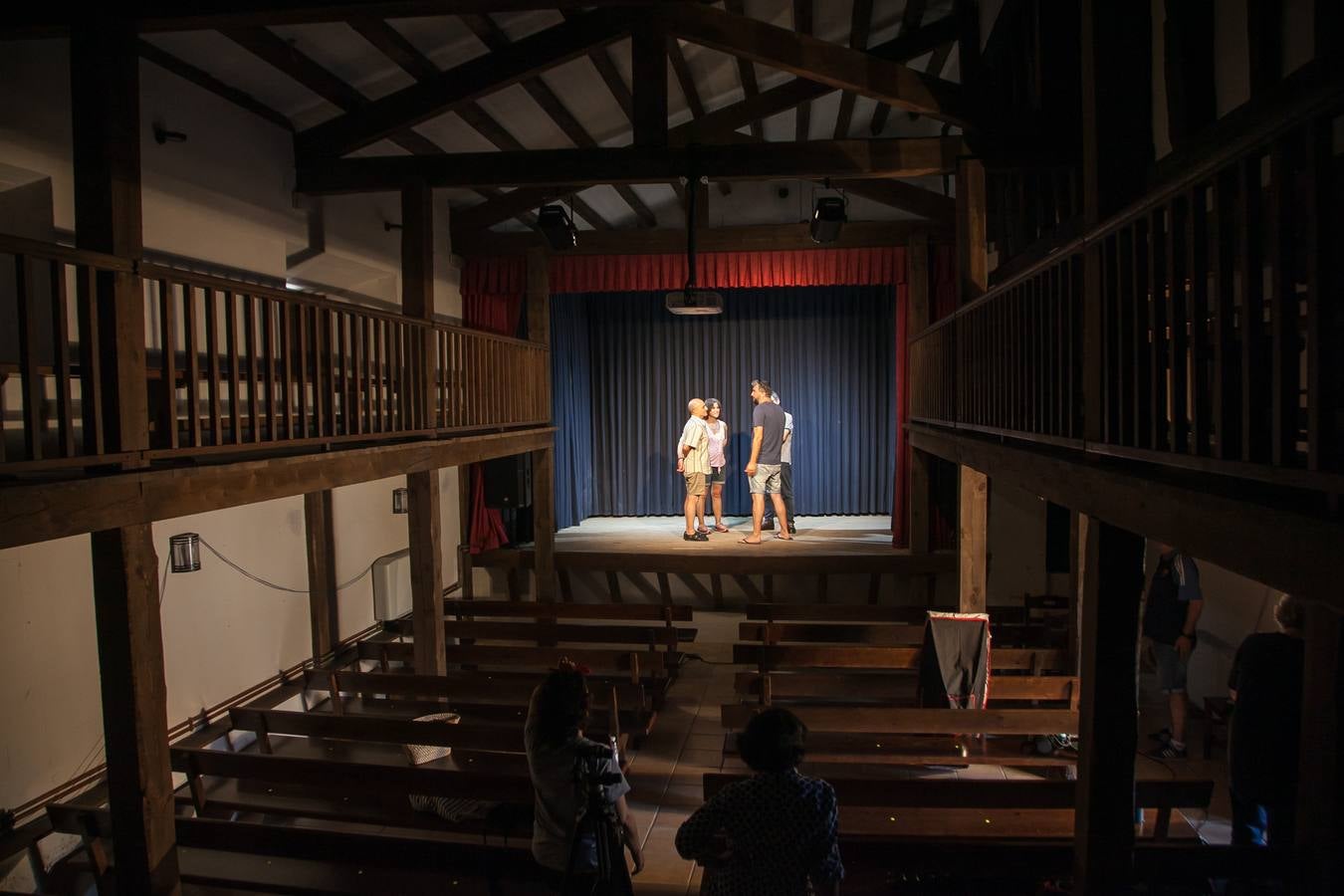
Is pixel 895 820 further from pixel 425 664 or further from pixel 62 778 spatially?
pixel 62 778

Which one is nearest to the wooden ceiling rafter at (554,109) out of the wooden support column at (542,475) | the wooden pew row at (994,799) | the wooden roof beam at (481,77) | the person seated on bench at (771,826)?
the wooden roof beam at (481,77)

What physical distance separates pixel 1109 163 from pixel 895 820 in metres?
3.21

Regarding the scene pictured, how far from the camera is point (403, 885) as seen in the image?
4730 mm

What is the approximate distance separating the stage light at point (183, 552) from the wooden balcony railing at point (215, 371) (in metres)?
0.87

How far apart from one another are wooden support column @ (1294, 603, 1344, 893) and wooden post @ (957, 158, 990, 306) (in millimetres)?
3079

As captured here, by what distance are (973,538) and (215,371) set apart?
221 inches

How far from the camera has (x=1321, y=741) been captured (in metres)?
4.03

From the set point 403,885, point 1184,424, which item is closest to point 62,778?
point 403,885

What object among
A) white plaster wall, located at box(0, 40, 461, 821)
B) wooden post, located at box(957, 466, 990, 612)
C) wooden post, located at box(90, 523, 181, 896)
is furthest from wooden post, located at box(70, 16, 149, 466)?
wooden post, located at box(957, 466, 990, 612)

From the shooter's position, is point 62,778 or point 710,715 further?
point 710,715

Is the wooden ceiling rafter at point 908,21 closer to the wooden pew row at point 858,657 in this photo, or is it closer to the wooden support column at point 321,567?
the wooden pew row at point 858,657

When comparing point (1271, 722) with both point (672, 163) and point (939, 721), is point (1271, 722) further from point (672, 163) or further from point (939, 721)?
point (672, 163)

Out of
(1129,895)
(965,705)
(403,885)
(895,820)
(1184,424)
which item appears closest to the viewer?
(1184,424)

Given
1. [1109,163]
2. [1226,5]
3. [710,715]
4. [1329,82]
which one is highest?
[1226,5]
